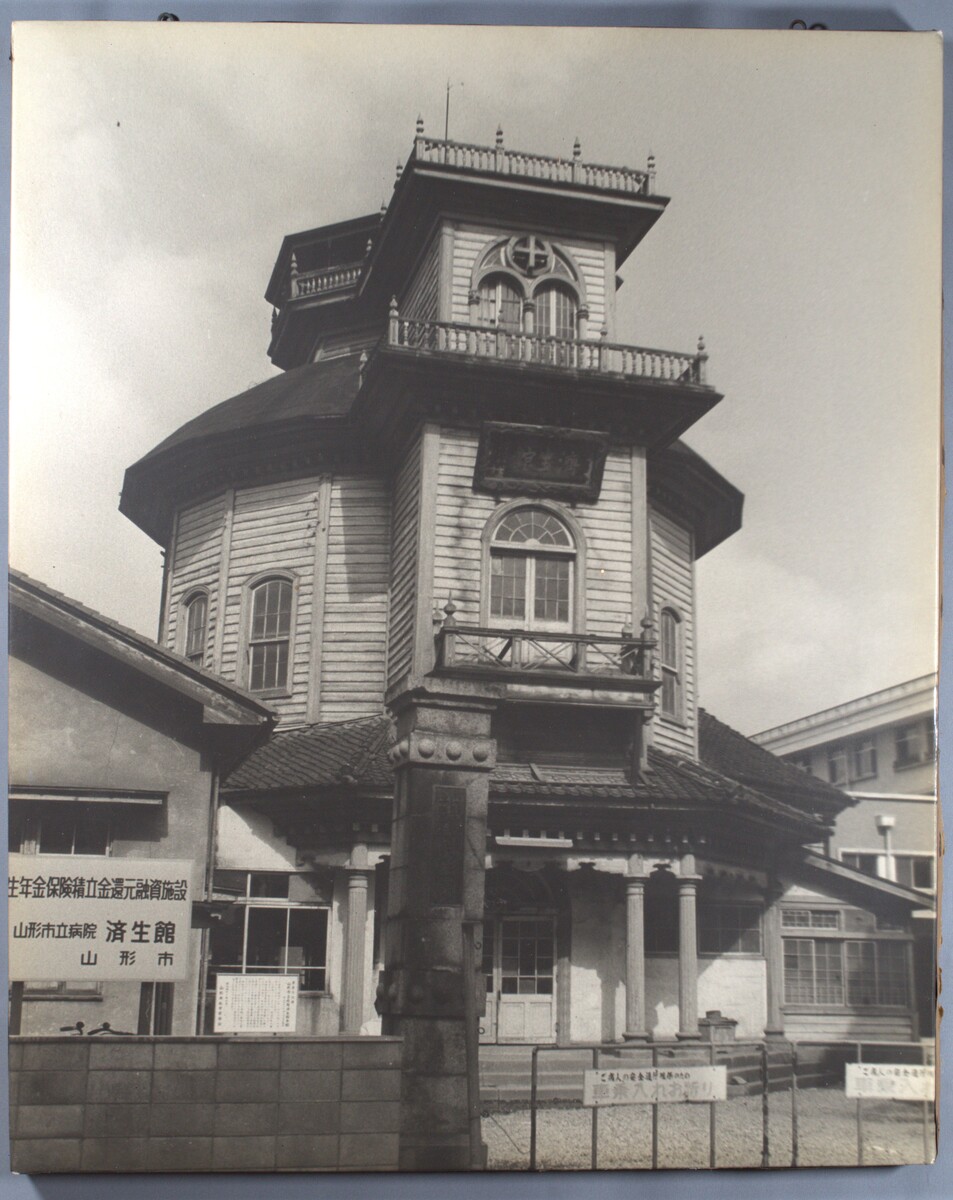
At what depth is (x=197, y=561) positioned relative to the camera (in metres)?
6.16

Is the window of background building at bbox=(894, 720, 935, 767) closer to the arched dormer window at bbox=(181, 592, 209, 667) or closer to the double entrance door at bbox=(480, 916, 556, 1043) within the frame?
the double entrance door at bbox=(480, 916, 556, 1043)

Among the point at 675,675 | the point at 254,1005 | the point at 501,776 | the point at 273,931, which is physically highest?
the point at 675,675

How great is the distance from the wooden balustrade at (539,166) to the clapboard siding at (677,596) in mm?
1577

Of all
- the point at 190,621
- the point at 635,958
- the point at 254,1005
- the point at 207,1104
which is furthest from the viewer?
the point at 190,621

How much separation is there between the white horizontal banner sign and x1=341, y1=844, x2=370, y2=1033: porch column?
1012mm

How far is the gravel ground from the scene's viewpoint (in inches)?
200

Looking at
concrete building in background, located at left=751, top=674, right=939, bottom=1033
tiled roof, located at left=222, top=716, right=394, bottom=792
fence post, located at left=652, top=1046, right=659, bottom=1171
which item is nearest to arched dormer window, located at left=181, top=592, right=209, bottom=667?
tiled roof, located at left=222, top=716, right=394, bottom=792

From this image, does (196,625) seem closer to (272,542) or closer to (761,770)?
(272,542)

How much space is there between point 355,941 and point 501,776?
94cm

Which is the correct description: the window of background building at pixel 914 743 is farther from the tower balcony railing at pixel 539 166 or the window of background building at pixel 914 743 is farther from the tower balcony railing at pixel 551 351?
the tower balcony railing at pixel 539 166

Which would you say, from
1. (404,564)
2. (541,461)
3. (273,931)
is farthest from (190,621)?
(541,461)

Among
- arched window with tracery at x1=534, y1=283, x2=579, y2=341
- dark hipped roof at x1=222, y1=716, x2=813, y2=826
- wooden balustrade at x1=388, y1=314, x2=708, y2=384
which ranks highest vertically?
arched window with tracery at x1=534, y1=283, x2=579, y2=341

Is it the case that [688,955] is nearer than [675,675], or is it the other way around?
[688,955]

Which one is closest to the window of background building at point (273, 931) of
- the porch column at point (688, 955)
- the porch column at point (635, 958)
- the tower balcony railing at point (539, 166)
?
the porch column at point (635, 958)
